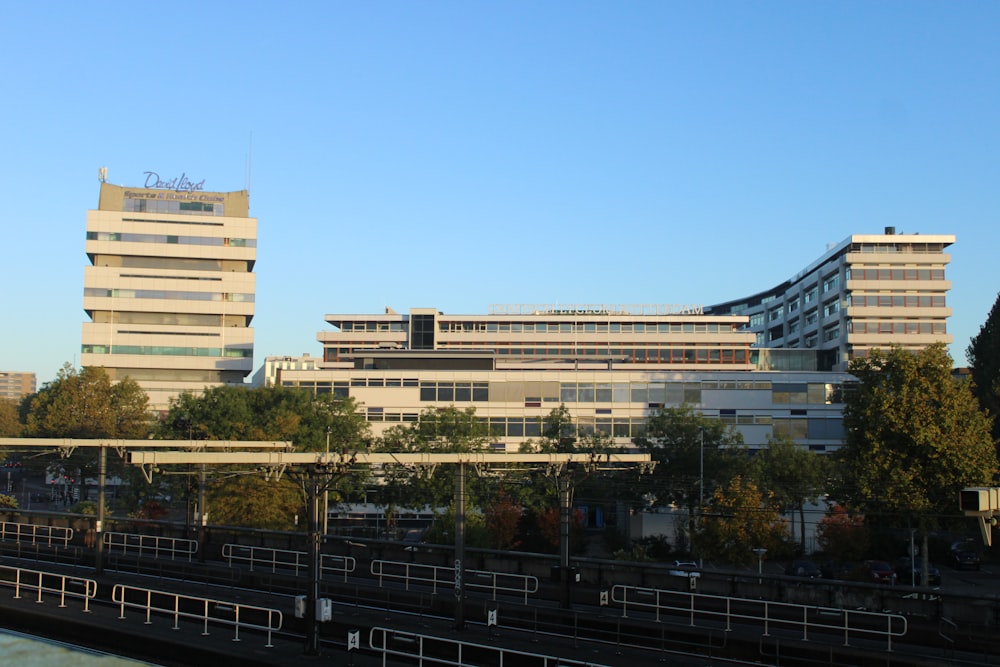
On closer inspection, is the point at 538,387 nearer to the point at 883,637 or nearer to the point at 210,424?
the point at 210,424

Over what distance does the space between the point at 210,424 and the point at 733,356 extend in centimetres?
6649

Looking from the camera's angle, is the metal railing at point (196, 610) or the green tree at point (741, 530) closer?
the metal railing at point (196, 610)

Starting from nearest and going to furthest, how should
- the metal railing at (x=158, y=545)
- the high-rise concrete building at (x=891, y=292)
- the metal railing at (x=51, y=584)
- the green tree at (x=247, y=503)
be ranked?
the metal railing at (x=51, y=584) < the metal railing at (x=158, y=545) < the green tree at (x=247, y=503) < the high-rise concrete building at (x=891, y=292)

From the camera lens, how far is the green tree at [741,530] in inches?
1858

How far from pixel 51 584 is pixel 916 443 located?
39838 millimetres

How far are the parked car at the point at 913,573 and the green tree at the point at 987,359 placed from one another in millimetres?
14351

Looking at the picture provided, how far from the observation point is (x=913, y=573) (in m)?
46.6

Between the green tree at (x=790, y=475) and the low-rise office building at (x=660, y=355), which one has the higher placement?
the low-rise office building at (x=660, y=355)

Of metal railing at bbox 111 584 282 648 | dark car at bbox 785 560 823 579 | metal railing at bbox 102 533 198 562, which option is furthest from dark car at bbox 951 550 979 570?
metal railing at bbox 102 533 198 562

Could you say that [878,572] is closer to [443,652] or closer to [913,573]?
[913,573]

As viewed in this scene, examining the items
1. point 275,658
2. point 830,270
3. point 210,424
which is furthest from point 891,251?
point 275,658

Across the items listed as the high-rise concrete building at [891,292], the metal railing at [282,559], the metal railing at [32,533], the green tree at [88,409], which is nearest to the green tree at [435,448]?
the metal railing at [282,559]

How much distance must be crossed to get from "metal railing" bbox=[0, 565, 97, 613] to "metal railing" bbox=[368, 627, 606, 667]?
11.0 meters

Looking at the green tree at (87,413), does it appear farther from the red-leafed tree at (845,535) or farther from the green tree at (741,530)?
the red-leafed tree at (845,535)
